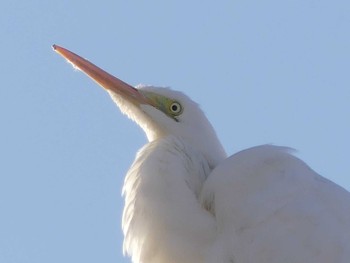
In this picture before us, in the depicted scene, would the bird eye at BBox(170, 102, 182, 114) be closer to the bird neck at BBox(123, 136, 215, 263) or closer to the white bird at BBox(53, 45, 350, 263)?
the white bird at BBox(53, 45, 350, 263)

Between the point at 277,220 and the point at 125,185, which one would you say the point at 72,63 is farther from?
the point at 277,220

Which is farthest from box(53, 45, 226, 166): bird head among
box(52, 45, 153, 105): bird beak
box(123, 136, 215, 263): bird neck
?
box(123, 136, 215, 263): bird neck

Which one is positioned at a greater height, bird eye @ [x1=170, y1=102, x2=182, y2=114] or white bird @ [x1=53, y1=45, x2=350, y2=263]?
bird eye @ [x1=170, y1=102, x2=182, y2=114]

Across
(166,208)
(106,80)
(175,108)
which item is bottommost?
(166,208)

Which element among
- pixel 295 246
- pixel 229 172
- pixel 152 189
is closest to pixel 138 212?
pixel 152 189

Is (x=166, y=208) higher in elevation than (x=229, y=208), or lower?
higher

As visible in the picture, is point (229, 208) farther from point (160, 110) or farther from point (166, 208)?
point (160, 110)

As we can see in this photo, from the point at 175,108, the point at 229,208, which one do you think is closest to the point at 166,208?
the point at 229,208

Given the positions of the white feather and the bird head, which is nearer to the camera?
the white feather
